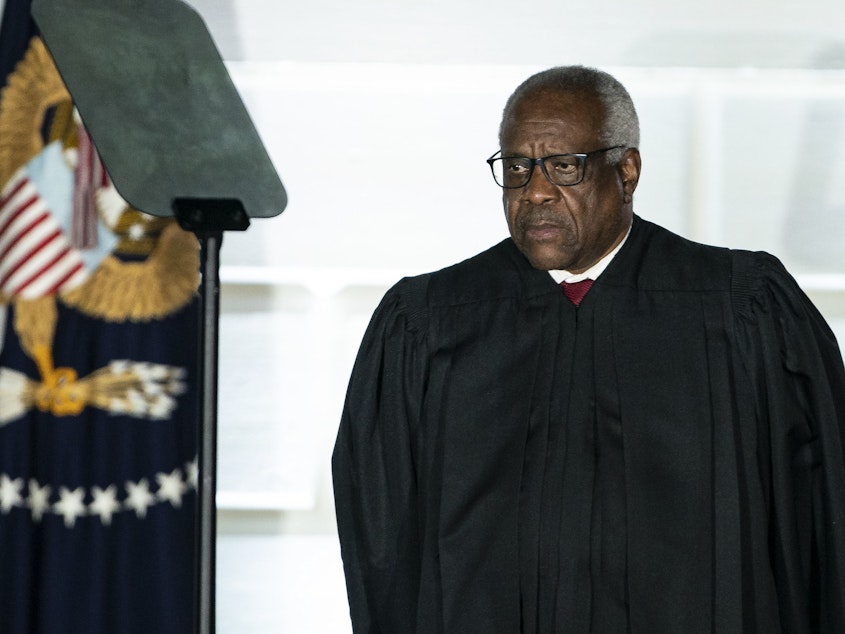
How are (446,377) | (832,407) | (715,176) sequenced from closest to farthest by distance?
(832,407), (446,377), (715,176)

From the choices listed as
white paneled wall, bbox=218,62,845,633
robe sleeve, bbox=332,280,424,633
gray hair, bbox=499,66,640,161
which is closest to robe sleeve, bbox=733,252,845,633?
gray hair, bbox=499,66,640,161

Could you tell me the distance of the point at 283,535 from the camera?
11.5 ft

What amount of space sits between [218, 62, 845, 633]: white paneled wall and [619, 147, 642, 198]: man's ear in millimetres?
963

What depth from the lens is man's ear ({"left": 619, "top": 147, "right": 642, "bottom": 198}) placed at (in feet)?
8.18

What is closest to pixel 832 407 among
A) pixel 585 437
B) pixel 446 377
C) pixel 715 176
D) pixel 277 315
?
pixel 585 437

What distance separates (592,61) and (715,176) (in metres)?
0.49

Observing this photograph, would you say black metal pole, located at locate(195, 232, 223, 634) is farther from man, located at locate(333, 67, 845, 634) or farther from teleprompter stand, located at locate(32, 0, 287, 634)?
man, located at locate(333, 67, 845, 634)

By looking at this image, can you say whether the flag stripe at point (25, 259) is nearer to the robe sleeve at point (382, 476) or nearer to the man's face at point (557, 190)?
the robe sleeve at point (382, 476)

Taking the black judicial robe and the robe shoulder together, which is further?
the robe shoulder

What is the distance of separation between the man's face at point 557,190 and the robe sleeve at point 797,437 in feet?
1.07

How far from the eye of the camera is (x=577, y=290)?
2.49 m

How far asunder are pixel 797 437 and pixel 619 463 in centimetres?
37

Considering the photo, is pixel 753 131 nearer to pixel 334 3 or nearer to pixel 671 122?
pixel 671 122

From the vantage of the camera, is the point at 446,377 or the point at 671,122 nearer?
the point at 446,377
